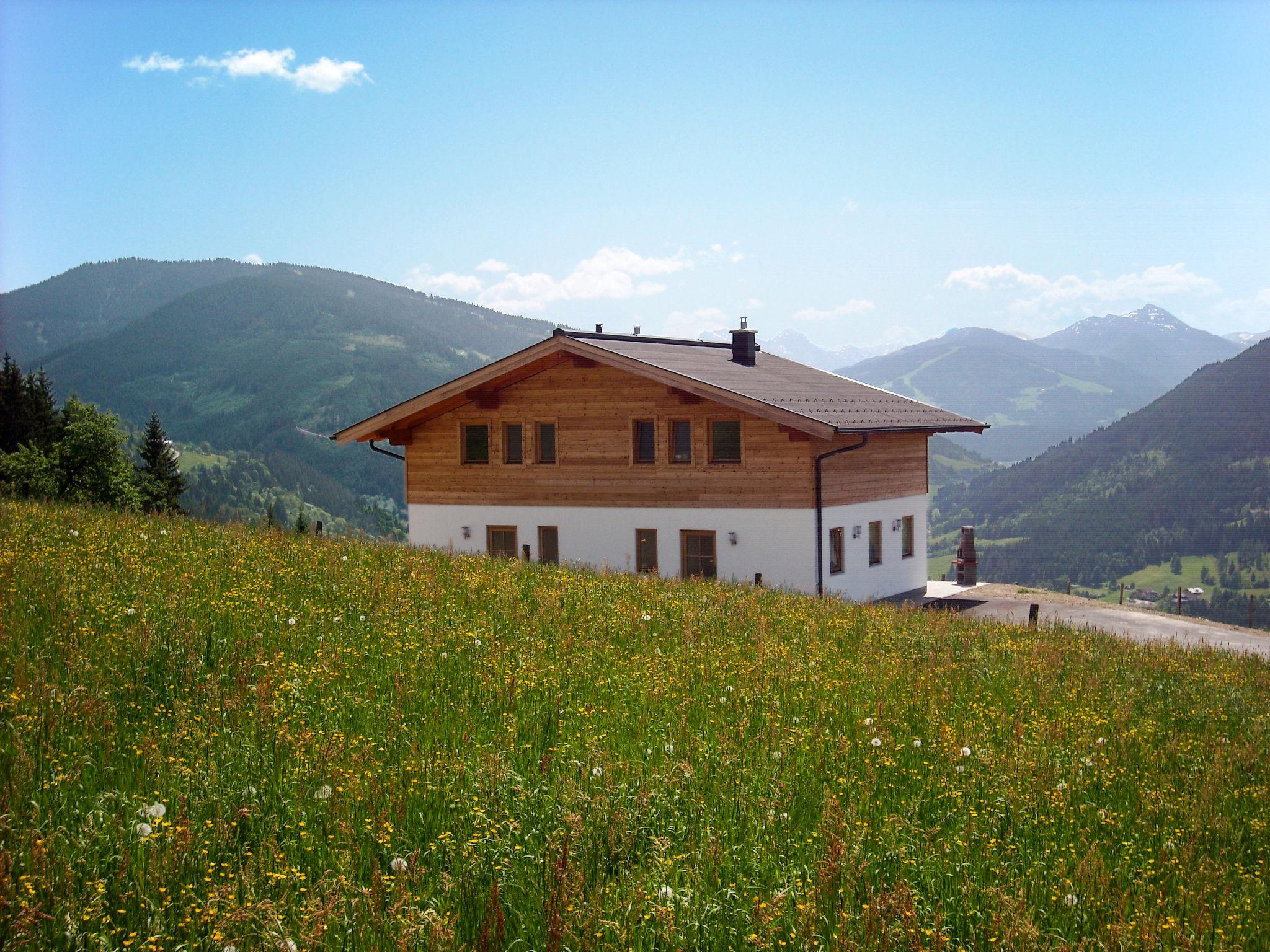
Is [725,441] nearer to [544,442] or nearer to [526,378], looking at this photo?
[544,442]

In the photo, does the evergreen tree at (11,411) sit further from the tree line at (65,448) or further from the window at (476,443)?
the window at (476,443)

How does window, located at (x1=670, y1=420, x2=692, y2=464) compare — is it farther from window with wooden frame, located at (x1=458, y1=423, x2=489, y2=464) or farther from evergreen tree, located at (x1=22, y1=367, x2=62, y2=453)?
evergreen tree, located at (x1=22, y1=367, x2=62, y2=453)

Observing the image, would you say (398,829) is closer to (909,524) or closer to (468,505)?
(468,505)

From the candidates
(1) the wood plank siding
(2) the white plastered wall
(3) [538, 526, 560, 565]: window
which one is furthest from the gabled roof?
(3) [538, 526, 560, 565]: window

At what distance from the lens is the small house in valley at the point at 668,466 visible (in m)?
25.4

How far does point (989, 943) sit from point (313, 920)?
2.94 m

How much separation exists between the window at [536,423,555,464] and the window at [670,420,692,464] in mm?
3605

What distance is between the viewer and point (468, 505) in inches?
1175

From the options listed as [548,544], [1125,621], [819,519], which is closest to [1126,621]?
[1125,621]

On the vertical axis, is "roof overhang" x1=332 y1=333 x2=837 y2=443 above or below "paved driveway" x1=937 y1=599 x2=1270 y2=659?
above

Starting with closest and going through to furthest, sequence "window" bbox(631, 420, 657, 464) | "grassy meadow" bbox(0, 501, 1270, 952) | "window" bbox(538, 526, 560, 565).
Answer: "grassy meadow" bbox(0, 501, 1270, 952)
"window" bbox(631, 420, 657, 464)
"window" bbox(538, 526, 560, 565)

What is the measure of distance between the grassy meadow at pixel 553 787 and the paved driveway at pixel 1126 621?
1426 cm

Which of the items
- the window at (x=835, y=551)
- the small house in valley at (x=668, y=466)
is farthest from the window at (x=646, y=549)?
the window at (x=835, y=551)

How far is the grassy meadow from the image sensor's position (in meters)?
4.38
